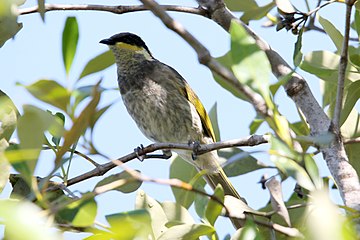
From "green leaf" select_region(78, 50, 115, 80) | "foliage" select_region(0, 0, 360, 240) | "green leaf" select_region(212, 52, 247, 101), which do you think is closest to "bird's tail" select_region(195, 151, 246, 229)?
"green leaf" select_region(212, 52, 247, 101)

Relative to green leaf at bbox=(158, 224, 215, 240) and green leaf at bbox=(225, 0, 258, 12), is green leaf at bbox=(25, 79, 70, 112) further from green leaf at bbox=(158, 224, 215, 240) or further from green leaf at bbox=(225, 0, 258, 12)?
green leaf at bbox=(225, 0, 258, 12)

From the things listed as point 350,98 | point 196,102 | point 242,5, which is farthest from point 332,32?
point 196,102

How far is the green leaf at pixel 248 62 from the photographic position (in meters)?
1.02

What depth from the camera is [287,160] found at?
1057mm

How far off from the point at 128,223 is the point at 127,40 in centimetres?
372

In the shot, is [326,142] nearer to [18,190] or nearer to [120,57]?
[18,190]

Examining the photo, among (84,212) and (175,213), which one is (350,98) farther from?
(84,212)

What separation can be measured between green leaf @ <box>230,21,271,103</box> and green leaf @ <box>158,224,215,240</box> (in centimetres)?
46

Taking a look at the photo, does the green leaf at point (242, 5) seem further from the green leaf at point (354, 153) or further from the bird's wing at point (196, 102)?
the bird's wing at point (196, 102)

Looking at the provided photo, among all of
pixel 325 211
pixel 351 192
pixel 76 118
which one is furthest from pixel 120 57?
pixel 325 211

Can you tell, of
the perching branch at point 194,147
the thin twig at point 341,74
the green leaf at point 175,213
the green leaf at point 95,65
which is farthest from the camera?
the perching branch at point 194,147

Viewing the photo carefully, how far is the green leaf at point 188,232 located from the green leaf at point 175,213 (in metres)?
0.26

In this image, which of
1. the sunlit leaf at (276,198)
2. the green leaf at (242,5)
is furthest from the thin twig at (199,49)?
the green leaf at (242,5)

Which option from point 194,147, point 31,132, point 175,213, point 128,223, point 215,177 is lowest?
point 215,177
